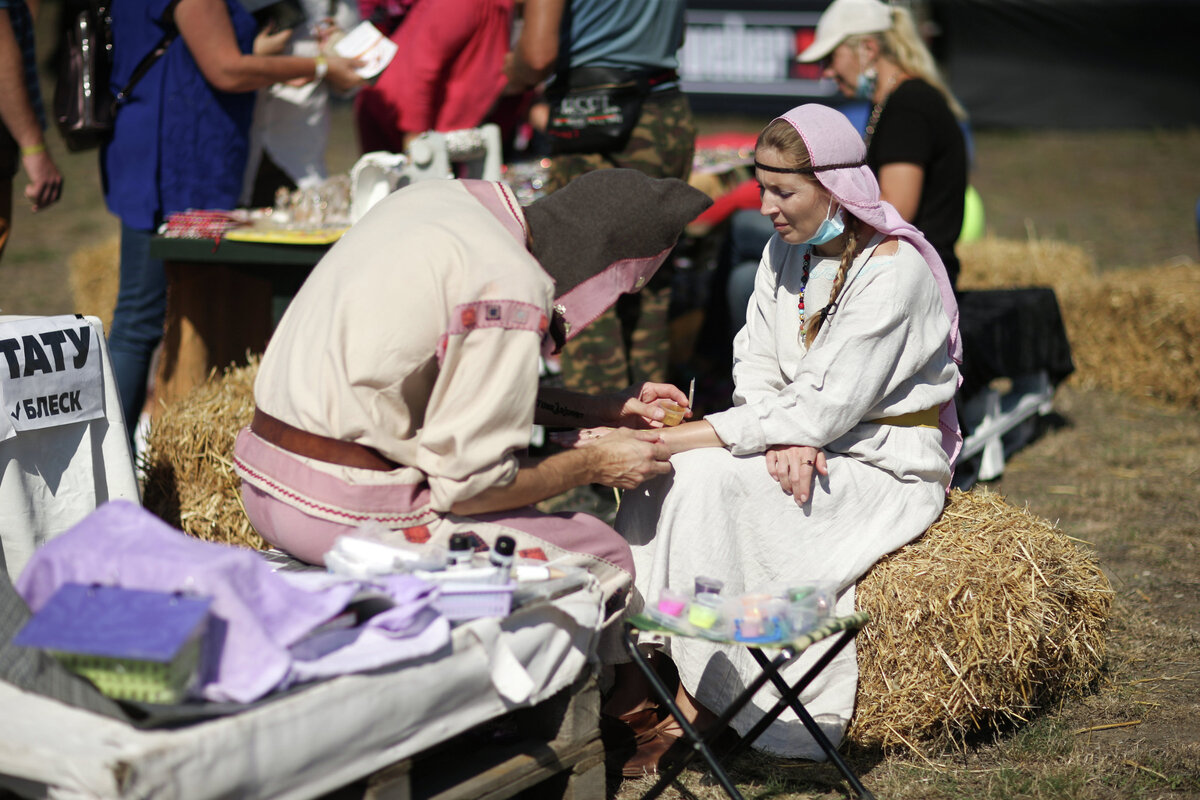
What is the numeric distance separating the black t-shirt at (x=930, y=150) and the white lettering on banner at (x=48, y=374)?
293cm

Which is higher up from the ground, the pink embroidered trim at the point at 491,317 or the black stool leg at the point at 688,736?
the pink embroidered trim at the point at 491,317

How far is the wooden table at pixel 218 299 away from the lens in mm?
4406

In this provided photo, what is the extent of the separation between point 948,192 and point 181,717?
352cm

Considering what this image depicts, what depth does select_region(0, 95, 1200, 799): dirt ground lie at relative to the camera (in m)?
2.95

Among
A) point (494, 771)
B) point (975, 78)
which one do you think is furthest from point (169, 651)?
point (975, 78)

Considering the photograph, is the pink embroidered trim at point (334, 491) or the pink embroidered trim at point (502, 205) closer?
the pink embroidered trim at point (334, 491)

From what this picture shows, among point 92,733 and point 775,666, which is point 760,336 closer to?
point 775,666

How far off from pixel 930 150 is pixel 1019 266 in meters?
2.79

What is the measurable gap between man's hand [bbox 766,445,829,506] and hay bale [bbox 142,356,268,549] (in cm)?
178

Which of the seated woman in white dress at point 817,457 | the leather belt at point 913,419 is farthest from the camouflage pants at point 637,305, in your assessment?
the leather belt at point 913,419

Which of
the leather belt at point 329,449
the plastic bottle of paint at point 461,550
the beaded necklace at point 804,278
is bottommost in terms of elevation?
the plastic bottle of paint at point 461,550

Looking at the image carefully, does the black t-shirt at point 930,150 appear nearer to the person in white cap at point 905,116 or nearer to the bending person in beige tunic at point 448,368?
the person in white cap at point 905,116

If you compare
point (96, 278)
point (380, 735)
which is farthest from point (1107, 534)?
point (96, 278)

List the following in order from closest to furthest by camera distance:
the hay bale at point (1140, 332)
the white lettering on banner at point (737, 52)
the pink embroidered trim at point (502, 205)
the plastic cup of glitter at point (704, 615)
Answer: the plastic cup of glitter at point (704, 615)
the pink embroidered trim at point (502, 205)
the hay bale at point (1140, 332)
the white lettering on banner at point (737, 52)
